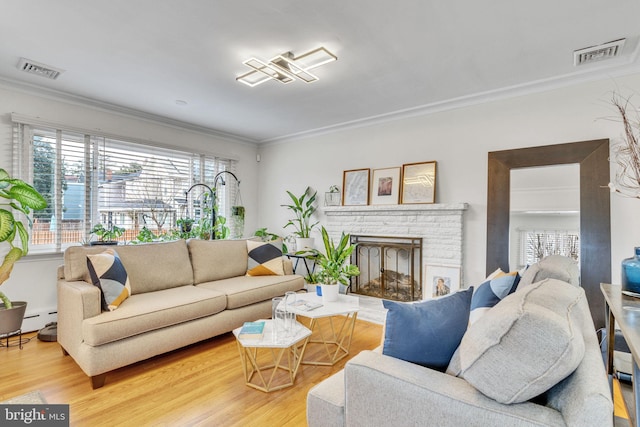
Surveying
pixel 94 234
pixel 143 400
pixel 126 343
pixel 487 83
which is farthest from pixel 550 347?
pixel 94 234

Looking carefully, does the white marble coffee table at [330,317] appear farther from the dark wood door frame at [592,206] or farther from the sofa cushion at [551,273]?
the dark wood door frame at [592,206]

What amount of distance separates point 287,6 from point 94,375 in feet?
8.83

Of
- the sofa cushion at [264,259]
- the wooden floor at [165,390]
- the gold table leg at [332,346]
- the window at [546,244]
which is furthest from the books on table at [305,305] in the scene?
the window at [546,244]

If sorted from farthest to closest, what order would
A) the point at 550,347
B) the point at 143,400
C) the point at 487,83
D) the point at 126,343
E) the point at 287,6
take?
the point at 487,83 < the point at 126,343 < the point at 143,400 < the point at 287,6 < the point at 550,347

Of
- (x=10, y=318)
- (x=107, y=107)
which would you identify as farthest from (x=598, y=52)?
(x=10, y=318)

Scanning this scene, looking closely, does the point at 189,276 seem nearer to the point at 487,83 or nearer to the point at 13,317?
the point at 13,317

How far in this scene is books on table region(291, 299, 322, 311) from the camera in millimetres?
2533

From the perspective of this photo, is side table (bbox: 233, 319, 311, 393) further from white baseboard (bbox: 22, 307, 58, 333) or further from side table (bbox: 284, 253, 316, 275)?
white baseboard (bbox: 22, 307, 58, 333)

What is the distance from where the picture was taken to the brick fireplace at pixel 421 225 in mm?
3455

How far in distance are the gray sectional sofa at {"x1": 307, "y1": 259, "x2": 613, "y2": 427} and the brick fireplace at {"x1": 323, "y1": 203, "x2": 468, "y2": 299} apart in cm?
231

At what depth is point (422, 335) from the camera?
125 cm

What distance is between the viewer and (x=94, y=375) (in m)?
Result: 2.18

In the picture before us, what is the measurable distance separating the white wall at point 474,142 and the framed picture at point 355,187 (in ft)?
0.37

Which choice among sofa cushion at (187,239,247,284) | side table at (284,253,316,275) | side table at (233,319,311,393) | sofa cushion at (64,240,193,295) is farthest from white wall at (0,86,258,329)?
side table at (233,319,311,393)
